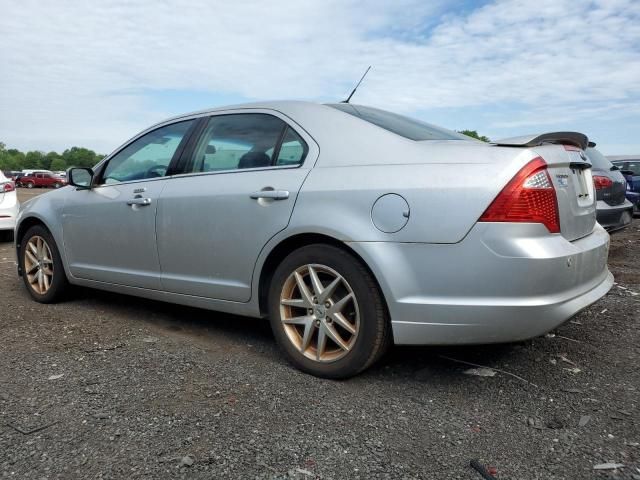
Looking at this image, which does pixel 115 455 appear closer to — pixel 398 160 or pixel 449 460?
pixel 449 460

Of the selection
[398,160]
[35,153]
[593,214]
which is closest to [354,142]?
[398,160]

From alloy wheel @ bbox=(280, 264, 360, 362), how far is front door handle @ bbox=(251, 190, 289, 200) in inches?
16.4

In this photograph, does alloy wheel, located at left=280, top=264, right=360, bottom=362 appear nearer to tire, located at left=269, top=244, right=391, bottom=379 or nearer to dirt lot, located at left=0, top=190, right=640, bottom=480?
tire, located at left=269, top=244, right=391, bottom=379

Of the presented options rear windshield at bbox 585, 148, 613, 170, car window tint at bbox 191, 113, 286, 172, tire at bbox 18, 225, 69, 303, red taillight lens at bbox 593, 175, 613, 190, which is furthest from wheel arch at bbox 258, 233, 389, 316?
rear windshield at bbox 585, 148, 613, 170

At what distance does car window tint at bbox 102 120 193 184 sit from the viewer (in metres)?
4.00

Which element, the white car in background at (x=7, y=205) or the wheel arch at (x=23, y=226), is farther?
the white car in background at (x=7, y=205)

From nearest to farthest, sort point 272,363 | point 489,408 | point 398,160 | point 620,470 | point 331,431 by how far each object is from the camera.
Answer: point 620,470 → point 331,431 → point 489,408 → point 398,160 → point 272,363

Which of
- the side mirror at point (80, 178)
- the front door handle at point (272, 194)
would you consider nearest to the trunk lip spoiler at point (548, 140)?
the front door handle at point (272, 194)

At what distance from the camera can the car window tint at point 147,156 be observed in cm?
400

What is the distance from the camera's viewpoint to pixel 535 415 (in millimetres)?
2570

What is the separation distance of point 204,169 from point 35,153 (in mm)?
152213

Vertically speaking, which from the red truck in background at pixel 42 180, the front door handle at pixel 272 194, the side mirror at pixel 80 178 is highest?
the side mirror at pixel 80 178

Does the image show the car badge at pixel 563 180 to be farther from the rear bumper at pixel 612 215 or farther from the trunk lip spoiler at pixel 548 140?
the rear bumper at pixel 612 215

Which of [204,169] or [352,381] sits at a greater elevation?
[204,169]
